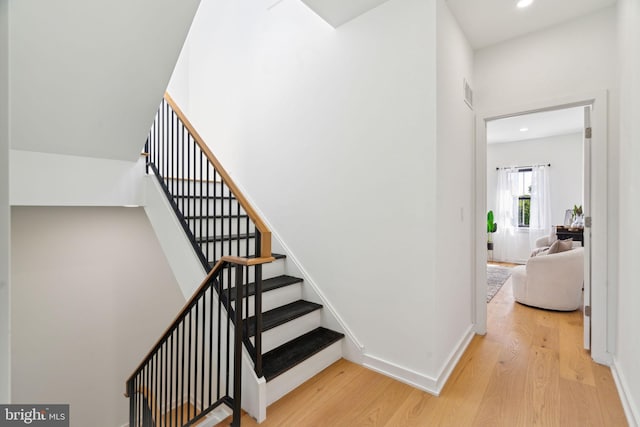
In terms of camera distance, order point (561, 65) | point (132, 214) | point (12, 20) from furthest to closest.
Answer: point (132, 214) < point (561, 65) < point (12, 20)

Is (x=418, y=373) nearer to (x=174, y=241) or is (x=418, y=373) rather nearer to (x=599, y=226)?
(x=599, y=226)

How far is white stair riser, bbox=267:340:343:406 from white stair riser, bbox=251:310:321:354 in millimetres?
254

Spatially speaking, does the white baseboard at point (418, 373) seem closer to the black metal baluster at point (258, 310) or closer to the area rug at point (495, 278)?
the black metal baluster at point (258, 310)

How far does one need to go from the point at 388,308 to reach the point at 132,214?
345 cm

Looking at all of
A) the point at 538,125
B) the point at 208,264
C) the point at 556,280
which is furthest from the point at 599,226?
the point at 538,125

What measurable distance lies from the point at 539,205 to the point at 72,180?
25.6 feet

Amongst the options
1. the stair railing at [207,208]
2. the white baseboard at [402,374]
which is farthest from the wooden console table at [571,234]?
the stair railing at [207,208]

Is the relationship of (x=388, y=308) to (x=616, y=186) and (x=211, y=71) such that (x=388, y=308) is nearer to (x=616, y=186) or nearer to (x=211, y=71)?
(x=616, y=186)

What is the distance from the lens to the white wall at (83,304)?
3100 mm

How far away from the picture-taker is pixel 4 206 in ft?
2.06

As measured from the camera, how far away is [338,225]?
2.52m

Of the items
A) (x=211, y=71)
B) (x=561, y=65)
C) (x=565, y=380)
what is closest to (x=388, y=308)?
(x=565, y=380)

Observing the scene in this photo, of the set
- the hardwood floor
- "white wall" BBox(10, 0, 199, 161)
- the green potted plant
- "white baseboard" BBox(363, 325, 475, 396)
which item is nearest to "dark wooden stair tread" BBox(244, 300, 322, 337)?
the hardwood floor

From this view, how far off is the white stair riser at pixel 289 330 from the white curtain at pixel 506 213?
19.5 feet
